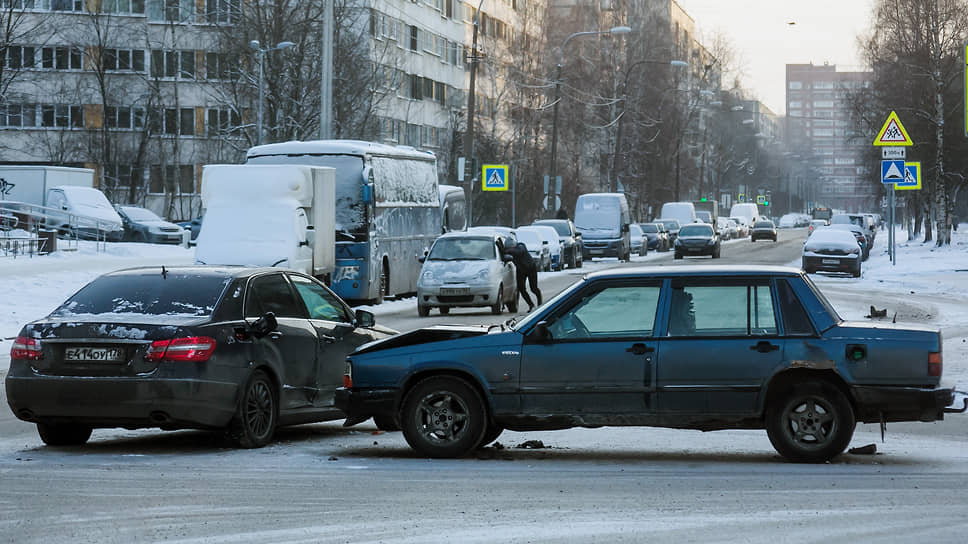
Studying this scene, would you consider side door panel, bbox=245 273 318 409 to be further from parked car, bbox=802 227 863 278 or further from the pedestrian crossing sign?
the pedestrian crossing sign

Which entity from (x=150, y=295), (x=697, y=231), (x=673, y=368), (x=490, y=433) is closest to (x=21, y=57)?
(x=697, y=231)

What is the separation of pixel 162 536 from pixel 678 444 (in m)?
5.10

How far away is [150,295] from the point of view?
11.2m

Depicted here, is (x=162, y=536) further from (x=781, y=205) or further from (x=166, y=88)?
(x=781, y=205)

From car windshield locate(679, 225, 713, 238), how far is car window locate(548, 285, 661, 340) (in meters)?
50.0

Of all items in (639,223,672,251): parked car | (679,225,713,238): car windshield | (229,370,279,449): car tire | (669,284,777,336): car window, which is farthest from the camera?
(639,223,672,251): parked car

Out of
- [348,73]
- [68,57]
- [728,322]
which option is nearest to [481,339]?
[728,322]

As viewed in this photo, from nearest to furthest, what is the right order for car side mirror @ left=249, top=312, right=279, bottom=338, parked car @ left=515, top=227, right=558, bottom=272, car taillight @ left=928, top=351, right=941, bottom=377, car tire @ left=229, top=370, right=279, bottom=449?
car taillight @ left=928, top=351, right=941, bottom=377 < car tire @ left=229, top=370, right=279, bottom=449 < car side mirror @ left=249, top=312, right=279, bottom=338 < parked car @ left=515, top=227, right=558, bottom=272

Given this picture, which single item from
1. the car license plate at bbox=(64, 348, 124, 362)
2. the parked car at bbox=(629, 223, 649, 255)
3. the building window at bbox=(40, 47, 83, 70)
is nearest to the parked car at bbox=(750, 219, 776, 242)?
the parked car at bbox=(629, 223, 649, 255)

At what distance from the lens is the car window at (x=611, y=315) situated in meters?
10.4

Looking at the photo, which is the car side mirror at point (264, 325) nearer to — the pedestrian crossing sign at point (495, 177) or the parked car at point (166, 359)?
the parked car at point (166, 359)

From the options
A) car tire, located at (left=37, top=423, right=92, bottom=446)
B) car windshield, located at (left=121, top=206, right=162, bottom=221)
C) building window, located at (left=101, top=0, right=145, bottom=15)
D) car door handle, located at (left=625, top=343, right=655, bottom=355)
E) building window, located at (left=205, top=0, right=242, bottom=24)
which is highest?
building window, located at (left=101, top=0, right=145, bottom=15)

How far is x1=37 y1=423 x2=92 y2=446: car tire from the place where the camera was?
11.2 meters

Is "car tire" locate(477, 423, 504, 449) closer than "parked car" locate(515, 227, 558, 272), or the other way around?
"car tire" locate(477, 423, 504, 449)
